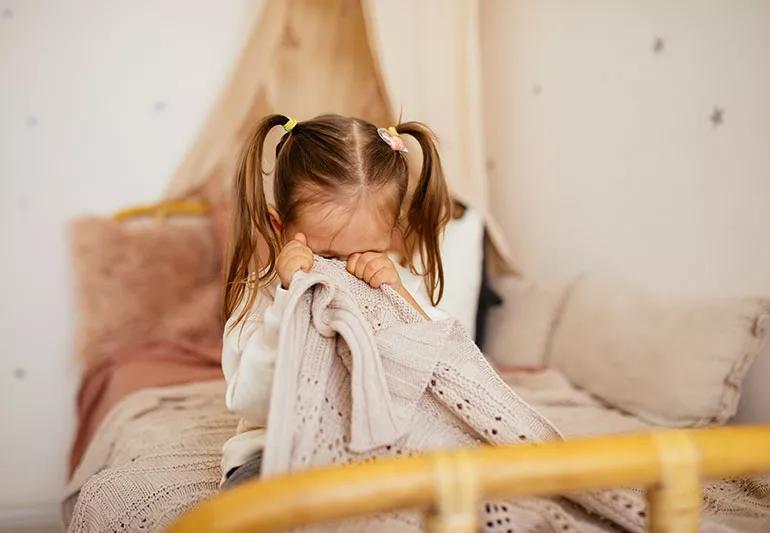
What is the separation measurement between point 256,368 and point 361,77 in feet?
5.33

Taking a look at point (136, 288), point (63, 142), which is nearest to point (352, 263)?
point (136, 288)

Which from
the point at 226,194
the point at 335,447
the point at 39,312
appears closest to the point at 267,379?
the point at 335,447

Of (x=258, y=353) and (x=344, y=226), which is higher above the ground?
(x=344, y=226)

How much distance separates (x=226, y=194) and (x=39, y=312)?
0.68 meters

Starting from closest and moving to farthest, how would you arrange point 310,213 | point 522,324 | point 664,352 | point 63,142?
point 310,213
point 664,352
point 522,324
point 63,142

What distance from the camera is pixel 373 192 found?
119 centimetres

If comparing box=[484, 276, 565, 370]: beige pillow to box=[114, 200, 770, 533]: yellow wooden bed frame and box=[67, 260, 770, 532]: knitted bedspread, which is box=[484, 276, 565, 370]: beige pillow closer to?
box=[67, 260, 770, 532]: knitted bedspread

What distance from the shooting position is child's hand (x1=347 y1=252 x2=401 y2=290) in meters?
1.15

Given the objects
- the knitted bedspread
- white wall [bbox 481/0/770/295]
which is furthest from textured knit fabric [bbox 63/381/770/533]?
white wall [bbox 481/0/770/295]

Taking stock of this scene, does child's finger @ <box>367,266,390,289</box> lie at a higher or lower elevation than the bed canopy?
lower

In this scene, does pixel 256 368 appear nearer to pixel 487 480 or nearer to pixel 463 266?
pixel 487 480

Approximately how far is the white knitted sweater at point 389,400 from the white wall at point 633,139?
0.93 m

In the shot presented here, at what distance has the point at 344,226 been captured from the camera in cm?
117

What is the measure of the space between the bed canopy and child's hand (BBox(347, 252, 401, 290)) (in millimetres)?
1081
